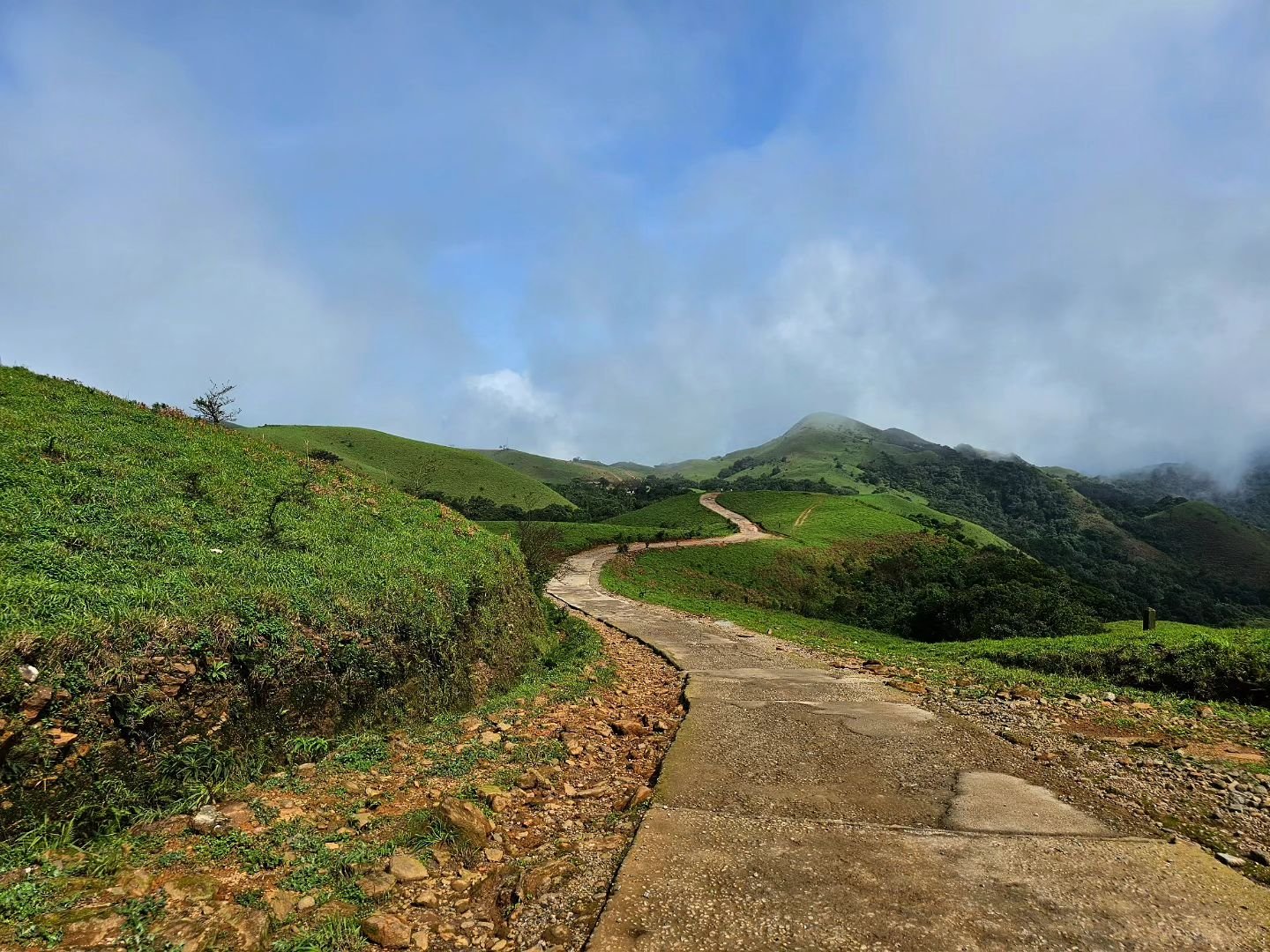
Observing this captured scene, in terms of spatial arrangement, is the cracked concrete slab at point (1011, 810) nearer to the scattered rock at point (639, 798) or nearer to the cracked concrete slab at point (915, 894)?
the cracked concrete slab at point (915, 894)

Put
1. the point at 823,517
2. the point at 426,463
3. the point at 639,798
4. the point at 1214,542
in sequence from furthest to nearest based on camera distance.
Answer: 1. the point at 1214,542
2. the point at 426,463
3. the point at 823,517
4. the point at 639,798

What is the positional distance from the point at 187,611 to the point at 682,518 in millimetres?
59995

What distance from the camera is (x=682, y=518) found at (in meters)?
64.9

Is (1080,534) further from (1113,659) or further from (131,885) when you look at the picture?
(131,885)

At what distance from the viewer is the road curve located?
3.69 metres

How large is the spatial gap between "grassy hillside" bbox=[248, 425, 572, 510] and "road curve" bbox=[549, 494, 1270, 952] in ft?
254

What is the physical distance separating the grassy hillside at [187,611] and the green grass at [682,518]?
41515 millimetres

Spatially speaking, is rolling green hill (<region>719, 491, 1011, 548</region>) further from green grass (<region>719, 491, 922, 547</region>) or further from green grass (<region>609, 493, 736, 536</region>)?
green grass (<region>609, 493, 736, 536</region>)

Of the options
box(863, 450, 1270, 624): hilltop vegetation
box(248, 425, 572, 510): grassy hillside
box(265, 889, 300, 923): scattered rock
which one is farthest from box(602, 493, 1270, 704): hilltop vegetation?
box(248, 425, 572, 510): grassy hillside

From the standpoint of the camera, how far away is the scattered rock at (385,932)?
12.4 feet

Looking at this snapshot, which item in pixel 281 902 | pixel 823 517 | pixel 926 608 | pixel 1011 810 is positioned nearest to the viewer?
pixel 281 902

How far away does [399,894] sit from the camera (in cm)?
430

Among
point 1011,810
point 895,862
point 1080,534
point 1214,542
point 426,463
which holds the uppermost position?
point 1214,542

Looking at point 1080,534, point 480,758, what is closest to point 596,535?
point 480,758
